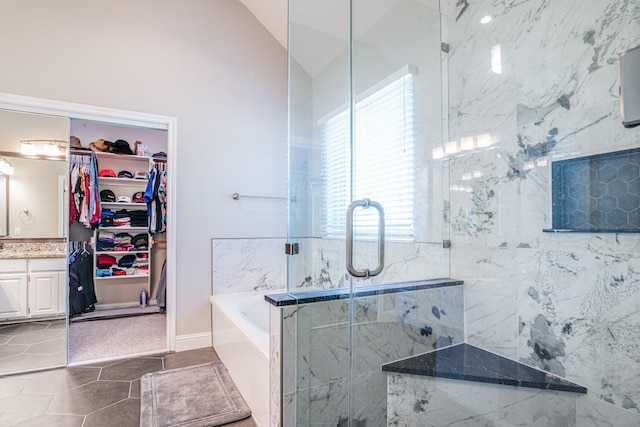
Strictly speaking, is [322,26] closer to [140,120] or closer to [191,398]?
[140,120]

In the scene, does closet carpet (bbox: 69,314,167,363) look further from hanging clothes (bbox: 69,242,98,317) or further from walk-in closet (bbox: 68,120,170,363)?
hanging clothes (bbox: 69,242,98,317)

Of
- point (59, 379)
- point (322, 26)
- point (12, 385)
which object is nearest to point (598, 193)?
point (322, 26)

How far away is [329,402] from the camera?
1497 millimetres

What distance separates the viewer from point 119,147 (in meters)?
4.20

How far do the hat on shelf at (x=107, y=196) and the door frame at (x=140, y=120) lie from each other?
191 cm

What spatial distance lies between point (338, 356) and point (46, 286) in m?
2.54

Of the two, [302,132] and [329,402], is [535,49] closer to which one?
[302,132]

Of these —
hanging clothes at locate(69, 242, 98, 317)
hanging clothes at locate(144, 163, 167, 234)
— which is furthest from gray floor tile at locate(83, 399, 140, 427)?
hanging clothes at locate(144, 163, 167, 234)

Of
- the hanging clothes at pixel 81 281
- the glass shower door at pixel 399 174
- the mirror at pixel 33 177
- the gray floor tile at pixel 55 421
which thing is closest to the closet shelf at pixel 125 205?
the hanging clothes at pixel 81 281

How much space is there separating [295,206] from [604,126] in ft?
4.54

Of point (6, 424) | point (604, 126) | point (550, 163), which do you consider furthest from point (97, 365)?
point (604, 126)

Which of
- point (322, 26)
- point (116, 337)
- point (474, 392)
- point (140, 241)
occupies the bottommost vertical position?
point (116, 337)

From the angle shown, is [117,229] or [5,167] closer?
[5,167]

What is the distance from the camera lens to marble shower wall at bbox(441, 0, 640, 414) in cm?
115
